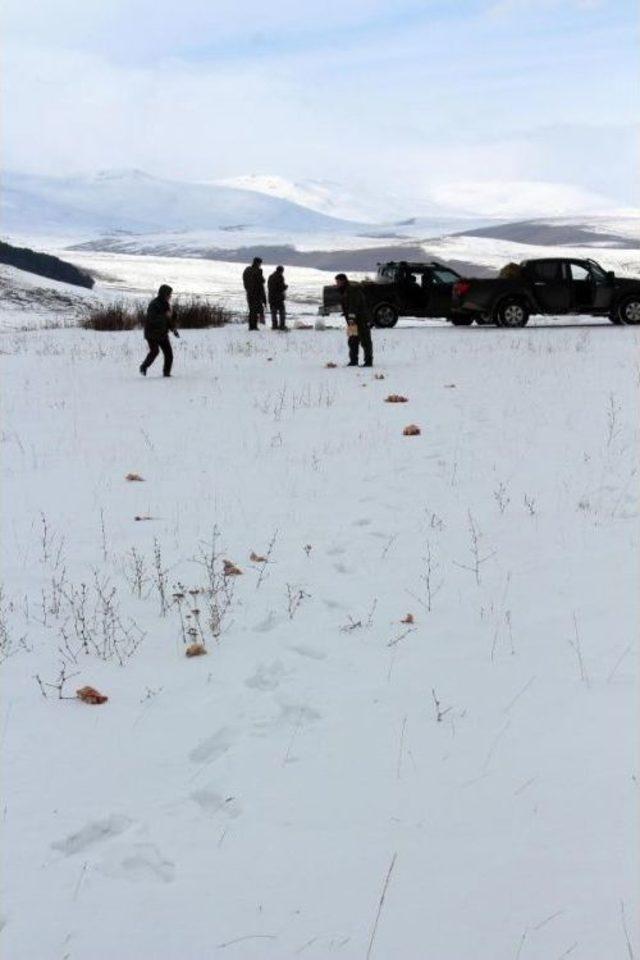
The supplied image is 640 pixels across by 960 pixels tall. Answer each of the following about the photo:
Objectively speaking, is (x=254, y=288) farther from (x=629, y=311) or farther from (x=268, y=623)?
(x=268, y=623)

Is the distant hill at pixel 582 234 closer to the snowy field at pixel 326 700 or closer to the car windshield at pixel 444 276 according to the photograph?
the car windshield at pixel 444 276

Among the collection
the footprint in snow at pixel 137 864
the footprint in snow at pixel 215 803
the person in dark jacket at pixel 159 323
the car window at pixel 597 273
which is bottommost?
the footprint in snow at pixel 137 864

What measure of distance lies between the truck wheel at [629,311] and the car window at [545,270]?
1.82 metres

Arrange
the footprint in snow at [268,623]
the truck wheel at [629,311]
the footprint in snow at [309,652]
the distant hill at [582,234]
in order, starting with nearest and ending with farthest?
the footprint in snow at [309,652] → the footprint in snow at [268,623] → the truck wheel at [629,311] → the distant hill at [582,234]

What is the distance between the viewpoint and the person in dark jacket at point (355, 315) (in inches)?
557

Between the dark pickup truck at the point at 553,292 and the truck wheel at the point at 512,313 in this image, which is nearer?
the dark pickup truck at the point at 553,292

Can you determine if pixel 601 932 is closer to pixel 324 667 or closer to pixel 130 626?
pixel 324 667

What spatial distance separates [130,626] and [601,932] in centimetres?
309

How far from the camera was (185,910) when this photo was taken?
281cm

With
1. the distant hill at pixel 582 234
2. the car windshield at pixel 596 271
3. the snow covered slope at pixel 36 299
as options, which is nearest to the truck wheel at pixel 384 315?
the car windshield at pixel 596 271

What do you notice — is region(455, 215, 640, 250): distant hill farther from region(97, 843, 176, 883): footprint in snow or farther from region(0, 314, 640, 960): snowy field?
region(97, 843, 176, 883): footprint in snow

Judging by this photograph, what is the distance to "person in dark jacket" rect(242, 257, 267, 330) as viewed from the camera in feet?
65.9

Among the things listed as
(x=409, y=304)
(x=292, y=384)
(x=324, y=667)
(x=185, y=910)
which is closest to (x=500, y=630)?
(x=324, y=667)

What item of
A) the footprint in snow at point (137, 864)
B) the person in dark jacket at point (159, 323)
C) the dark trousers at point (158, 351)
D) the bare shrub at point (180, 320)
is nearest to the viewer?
the footprint in snow at point (137, 864)
